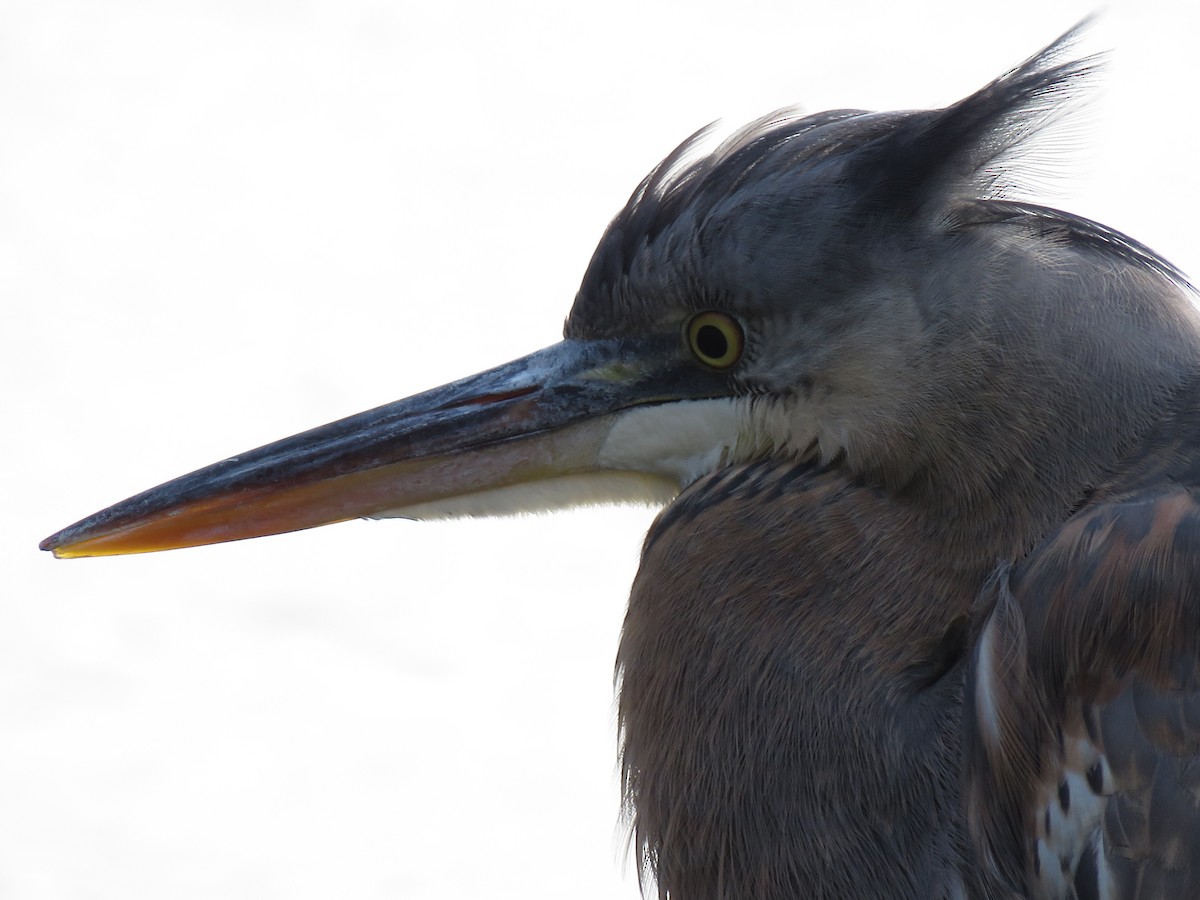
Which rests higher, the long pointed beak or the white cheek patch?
the long pointed beak

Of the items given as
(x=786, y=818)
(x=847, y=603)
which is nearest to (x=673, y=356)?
(x=847, y=603)

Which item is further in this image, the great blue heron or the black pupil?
the black pupil

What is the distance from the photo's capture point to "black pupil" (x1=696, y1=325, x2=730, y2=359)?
2.21m

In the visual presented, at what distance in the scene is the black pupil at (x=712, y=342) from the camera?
221 cm

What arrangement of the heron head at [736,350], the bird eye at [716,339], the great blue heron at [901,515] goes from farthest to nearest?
the bird eye at [716,339] < the heron head at [736,350] < the great blue heron at [901,515]

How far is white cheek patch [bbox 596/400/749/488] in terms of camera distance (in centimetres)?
221

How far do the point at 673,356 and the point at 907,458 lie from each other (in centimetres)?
41

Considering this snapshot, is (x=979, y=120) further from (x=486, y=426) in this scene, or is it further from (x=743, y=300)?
(x=486, y=426)

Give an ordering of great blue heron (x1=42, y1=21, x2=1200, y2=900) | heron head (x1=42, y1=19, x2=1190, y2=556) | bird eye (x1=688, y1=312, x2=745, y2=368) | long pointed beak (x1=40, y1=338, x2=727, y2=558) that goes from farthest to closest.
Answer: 1. long pointed beak (x1=40, y1=338, x2=727, y2=558)
2. bird eye (x1=688, y1=312, x2=745, y2=368)
3. heron head (x1=42, y1=19, x2=1190, y2=556)
4. great blue heron (x1=42, y1=21, x2=1200, y2=900)

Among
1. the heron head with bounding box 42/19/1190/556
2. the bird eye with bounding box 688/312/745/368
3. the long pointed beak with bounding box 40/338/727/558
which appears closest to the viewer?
the heron head with bounding box 42/19/1190/556

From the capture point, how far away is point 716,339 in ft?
7.28

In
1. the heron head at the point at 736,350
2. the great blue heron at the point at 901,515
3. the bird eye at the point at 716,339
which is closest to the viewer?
the great blue heron at the point at 901,515

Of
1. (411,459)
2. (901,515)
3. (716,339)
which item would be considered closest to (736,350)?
(716,339)

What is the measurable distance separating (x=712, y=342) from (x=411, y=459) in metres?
0.53
